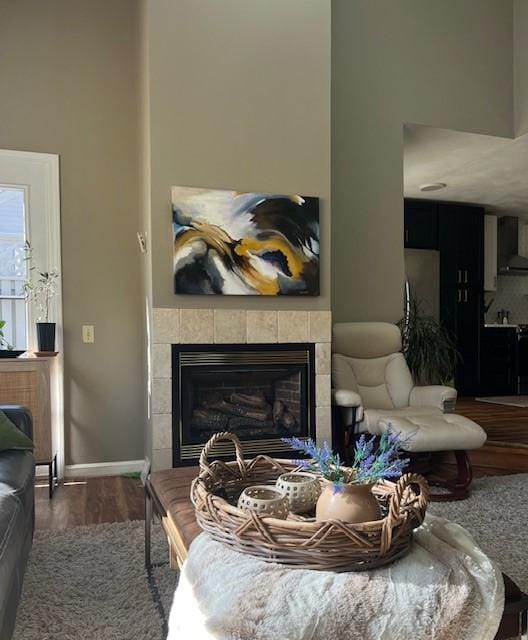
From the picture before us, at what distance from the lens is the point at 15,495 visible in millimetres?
1606

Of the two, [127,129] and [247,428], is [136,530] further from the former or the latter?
[127,129]

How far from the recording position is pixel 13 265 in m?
3.40

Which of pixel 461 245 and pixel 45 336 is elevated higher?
pixel 461 245

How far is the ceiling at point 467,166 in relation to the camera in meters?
4.40

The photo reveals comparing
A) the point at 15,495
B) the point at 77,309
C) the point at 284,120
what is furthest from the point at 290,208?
the point at 15,495

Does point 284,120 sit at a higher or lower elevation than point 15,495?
higher

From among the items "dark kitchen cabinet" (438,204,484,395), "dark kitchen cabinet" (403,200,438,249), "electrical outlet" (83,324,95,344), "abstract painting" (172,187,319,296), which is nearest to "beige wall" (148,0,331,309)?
"abstract painting" (172,187,319,296)

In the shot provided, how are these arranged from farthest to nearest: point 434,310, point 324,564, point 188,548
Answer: point 434,310, point 188,548, point 324,564

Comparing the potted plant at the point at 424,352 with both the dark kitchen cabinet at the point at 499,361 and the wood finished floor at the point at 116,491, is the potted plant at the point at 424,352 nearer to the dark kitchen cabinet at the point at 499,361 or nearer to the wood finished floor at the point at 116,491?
the wood finished floor at the point at 116,491

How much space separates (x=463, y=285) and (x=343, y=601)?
608 centimetres

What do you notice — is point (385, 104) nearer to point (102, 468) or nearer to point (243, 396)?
point (243, 396)

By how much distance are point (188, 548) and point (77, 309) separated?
2522 mm

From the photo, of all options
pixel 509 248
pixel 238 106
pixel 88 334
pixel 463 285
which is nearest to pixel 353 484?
pixel 238 106

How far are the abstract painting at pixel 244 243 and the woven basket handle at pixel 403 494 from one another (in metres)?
2.07
